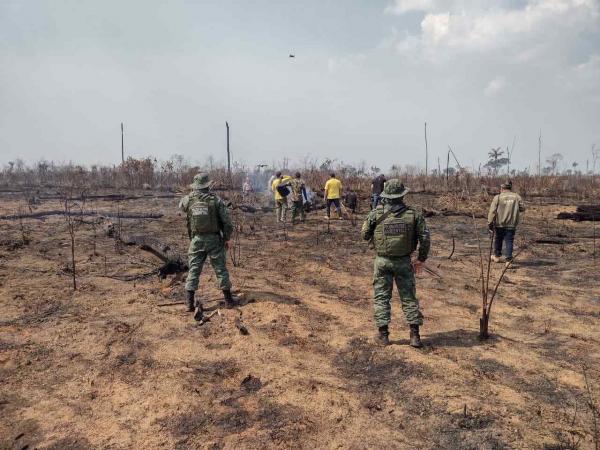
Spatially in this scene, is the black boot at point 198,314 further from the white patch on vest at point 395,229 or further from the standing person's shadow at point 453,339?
the white patch on vest at point 395,229

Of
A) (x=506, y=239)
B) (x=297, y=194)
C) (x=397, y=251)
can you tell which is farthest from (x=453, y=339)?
(x=297, y=194)

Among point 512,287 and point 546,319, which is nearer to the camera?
point 546,319

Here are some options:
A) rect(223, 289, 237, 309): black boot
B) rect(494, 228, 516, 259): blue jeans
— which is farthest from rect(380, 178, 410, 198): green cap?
rect(494, 228, 516, 259): blue jeans

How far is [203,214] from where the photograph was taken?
16.0 ft

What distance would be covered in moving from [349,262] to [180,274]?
323cm

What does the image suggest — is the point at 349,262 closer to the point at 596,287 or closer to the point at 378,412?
the point at 596,287

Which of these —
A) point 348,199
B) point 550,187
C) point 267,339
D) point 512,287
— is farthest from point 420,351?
point 550,187

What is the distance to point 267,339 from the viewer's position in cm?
422

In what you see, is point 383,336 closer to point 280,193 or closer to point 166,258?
point 166,258

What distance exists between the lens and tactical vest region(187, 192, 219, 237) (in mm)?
4895

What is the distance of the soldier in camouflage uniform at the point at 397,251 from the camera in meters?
3.99

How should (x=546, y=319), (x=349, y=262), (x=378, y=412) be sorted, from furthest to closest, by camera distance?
(x=349, y=262), (x=546, y=319), (x=378, y=412)

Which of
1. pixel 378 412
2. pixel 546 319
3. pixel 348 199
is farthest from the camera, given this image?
pixel 348 199

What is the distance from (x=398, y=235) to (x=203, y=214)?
2322mm
